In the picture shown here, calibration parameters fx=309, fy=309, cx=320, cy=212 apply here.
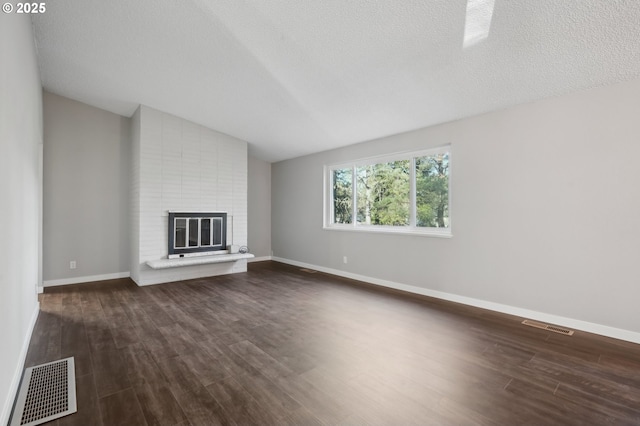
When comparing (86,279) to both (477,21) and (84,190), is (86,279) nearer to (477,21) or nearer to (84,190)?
(84,190)

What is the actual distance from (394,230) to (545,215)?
6.39ft

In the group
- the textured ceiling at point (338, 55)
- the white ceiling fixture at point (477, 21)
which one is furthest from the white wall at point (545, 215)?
the white ceiling fixture at point (477, 21)

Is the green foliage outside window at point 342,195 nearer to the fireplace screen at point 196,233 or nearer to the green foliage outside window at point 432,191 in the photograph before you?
the green foliage outside window at point 432,191

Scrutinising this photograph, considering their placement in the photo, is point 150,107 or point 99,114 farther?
point 99,114

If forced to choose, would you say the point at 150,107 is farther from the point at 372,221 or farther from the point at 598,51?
Answer: the point at 598,51

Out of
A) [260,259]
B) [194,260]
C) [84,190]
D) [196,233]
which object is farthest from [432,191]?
[84,190]

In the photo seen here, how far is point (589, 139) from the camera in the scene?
116 inches

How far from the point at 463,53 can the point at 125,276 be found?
5973 mm

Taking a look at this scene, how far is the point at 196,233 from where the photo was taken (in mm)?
5352

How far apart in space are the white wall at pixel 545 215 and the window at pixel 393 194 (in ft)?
0.65

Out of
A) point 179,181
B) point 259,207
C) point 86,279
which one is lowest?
point 86,279

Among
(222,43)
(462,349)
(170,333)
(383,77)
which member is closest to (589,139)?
(383,77)

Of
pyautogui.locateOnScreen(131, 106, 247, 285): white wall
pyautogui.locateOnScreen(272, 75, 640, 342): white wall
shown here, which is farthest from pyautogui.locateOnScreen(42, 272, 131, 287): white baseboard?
pyautogui.locateOnScreen(272, 75, 640, 342): white wall

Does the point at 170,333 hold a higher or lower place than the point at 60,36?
lower
